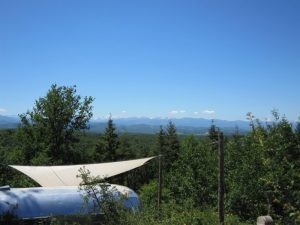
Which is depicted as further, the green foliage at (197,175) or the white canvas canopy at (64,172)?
the green foliage at (197,175)

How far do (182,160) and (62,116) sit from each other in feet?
41.8

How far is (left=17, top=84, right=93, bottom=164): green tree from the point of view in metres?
28.5

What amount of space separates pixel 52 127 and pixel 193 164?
1406 cm

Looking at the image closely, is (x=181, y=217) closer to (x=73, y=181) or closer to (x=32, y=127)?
(x=73, y=181)

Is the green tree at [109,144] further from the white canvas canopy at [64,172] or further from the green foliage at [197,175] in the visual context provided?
the white canvas canopy at [64,172]

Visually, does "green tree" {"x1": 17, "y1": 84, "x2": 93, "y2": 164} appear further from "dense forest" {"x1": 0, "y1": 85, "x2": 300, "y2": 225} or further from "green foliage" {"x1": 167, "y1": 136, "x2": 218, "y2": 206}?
"green foliage" {"x1": 167, "y1": 136, "x2": 218, "y2": 206}

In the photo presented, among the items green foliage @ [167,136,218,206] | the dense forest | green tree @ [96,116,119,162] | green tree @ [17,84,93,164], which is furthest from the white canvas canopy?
green tree @ [96,116,119,162]

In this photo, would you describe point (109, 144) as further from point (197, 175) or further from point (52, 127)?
point (197, 175)

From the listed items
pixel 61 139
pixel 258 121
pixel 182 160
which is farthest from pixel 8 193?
pixel 61 139

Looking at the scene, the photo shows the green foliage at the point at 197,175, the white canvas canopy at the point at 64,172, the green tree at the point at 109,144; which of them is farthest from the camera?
the green tree at the point at 109,144

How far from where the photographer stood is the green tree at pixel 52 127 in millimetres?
28547

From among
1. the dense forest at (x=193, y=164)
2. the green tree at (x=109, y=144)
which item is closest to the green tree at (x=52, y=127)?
the dense forest at (x=193, y=164)

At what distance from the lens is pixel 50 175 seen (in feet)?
41.8

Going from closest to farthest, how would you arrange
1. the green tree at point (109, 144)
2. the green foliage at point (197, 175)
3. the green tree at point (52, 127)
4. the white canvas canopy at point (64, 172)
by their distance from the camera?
1. the white canvas canopy at point (64, 172)
2. the green foliage at point (197, 175)
3. the green tree at point (52, 127)
4. the green tree at point (109, 144)
